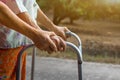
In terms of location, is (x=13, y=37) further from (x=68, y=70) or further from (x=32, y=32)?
(x=68, y=70)

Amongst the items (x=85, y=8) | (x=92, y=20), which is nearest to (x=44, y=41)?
(x=85, y=8)

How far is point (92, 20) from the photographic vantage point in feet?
18.0

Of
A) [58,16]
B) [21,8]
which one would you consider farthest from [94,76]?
[21,8]

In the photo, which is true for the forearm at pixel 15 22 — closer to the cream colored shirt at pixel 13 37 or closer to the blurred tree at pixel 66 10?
the cream colored shirt at pixel 13 37

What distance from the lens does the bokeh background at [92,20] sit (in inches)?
202

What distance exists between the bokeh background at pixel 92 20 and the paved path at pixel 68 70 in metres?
0.70

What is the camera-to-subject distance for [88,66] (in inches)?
165

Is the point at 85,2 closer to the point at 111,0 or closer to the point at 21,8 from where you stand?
the point at 111,0

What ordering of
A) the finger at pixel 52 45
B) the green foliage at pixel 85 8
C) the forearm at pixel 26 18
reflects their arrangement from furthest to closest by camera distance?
the green foliage at pixel 85 8 < the forearm at pixel 26 18 < the finger at pixel 52 45

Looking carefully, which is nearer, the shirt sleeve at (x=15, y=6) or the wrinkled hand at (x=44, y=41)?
the wrinkled hand at (x=44, y=41)

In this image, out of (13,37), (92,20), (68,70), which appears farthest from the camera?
(92,20)

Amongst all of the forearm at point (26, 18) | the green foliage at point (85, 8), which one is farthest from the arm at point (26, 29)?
the green foliage at point (85, 8)

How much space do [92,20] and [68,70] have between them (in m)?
1.67

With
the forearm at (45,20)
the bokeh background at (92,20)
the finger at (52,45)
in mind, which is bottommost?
the finger at (52,45)
